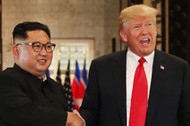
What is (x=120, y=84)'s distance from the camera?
263cm

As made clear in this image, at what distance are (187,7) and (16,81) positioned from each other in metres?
2.40

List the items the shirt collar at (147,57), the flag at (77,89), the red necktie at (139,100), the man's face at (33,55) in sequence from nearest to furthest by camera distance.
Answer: the man's face at (33,55) → the red necktie at (139,100) → the shirt collar at (147,57) → the flag at (77,89)

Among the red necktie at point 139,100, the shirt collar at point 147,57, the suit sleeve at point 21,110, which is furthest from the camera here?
the shirt collar at point 147,57

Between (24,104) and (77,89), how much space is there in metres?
6.63

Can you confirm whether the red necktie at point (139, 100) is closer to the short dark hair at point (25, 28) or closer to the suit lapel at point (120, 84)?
the suit lapel at point (120, 84)

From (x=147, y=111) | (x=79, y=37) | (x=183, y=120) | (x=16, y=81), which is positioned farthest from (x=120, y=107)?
(x=79, y=37)

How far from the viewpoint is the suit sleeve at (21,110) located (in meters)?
2.02

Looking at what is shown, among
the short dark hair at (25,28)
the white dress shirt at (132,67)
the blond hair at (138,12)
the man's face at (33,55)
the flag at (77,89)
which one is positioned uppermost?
the blond hair at (138,12)

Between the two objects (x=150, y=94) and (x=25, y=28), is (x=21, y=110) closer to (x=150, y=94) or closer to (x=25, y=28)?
(x=25, y=28)

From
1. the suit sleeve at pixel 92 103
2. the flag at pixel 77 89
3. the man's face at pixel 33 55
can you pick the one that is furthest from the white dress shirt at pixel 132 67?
the flag at pixel 77 89

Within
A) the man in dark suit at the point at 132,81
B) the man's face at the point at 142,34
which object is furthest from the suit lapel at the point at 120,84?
the man's face at the point at 142,34

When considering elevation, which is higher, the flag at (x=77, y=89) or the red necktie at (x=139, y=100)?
the red necktie at (x=139, y=100)

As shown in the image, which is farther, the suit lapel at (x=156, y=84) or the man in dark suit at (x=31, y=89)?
the suit lapel at (x=156, y=84)

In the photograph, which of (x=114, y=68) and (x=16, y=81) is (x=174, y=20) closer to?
(x=114, y=68)
